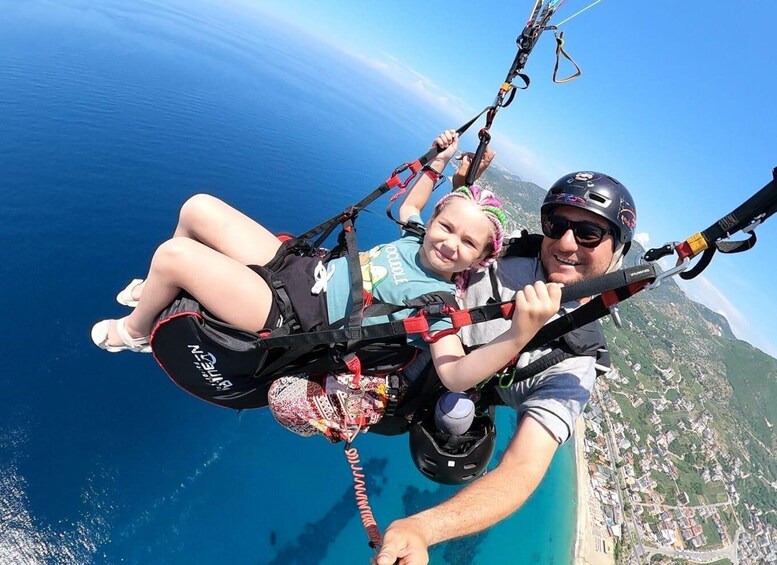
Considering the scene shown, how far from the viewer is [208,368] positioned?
2127 mm

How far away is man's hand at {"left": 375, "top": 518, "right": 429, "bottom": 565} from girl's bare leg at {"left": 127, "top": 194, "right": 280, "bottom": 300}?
162cm

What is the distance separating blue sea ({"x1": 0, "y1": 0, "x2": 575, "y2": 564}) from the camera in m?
11.2

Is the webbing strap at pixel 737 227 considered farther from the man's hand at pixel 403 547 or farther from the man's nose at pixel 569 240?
the man's hand at pixel 403 547

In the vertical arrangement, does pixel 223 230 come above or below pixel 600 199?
below

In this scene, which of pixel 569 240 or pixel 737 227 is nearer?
pixel 737 227

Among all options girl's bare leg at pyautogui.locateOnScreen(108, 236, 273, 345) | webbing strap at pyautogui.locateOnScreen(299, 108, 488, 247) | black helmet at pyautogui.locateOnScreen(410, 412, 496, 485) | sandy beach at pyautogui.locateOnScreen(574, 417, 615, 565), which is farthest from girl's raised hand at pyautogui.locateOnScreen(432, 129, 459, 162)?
sandy beach at pyautogui.locateOnScreen(574, 417, 615, 565)

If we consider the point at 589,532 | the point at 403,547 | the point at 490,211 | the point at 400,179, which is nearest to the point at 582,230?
→ the point at 490,211

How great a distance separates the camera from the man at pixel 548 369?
5.27ft

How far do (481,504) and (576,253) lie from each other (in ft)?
4.68

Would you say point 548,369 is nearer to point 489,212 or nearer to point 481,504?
point 481,504

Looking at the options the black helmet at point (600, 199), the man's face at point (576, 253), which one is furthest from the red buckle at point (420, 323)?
the black helmet at point (600, 199)

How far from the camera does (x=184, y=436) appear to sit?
13.9m

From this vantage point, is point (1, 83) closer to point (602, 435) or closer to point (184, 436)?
point (184, 436)

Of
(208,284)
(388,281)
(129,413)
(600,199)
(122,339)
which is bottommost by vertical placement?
(129,413)
